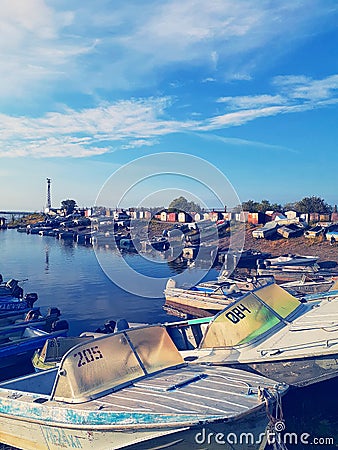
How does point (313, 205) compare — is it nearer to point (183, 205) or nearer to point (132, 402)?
point (183, 205)

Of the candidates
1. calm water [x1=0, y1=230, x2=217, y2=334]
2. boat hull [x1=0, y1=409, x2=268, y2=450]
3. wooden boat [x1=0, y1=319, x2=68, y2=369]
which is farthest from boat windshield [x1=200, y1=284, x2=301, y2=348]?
calm water [x1=0, y1=230, x2=217, y2=334]

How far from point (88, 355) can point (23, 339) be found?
792 centimetres

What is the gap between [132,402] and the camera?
745cm

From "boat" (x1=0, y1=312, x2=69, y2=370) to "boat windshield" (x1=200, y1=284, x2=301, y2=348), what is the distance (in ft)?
23.1

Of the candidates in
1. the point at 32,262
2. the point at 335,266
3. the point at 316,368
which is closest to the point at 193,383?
the point at 316,368

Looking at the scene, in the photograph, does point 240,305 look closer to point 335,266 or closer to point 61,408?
point 61,408

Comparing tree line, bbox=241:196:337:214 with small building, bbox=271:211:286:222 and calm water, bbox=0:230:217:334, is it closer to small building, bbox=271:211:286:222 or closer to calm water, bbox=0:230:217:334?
small building, bbox=271:211:286:222

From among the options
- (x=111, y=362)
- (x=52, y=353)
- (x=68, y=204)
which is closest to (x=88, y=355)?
(x=111, y=362)

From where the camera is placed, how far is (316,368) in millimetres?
9594

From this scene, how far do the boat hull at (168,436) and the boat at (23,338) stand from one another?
23.1 ft

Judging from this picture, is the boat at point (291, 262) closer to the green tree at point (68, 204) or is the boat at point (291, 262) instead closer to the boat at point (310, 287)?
the boat at point (310, 287)

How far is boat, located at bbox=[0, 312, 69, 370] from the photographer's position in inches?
561

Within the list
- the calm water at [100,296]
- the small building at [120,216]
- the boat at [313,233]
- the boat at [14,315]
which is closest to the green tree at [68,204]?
the small building at [120,216]

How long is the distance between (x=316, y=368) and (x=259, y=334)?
1556mm
